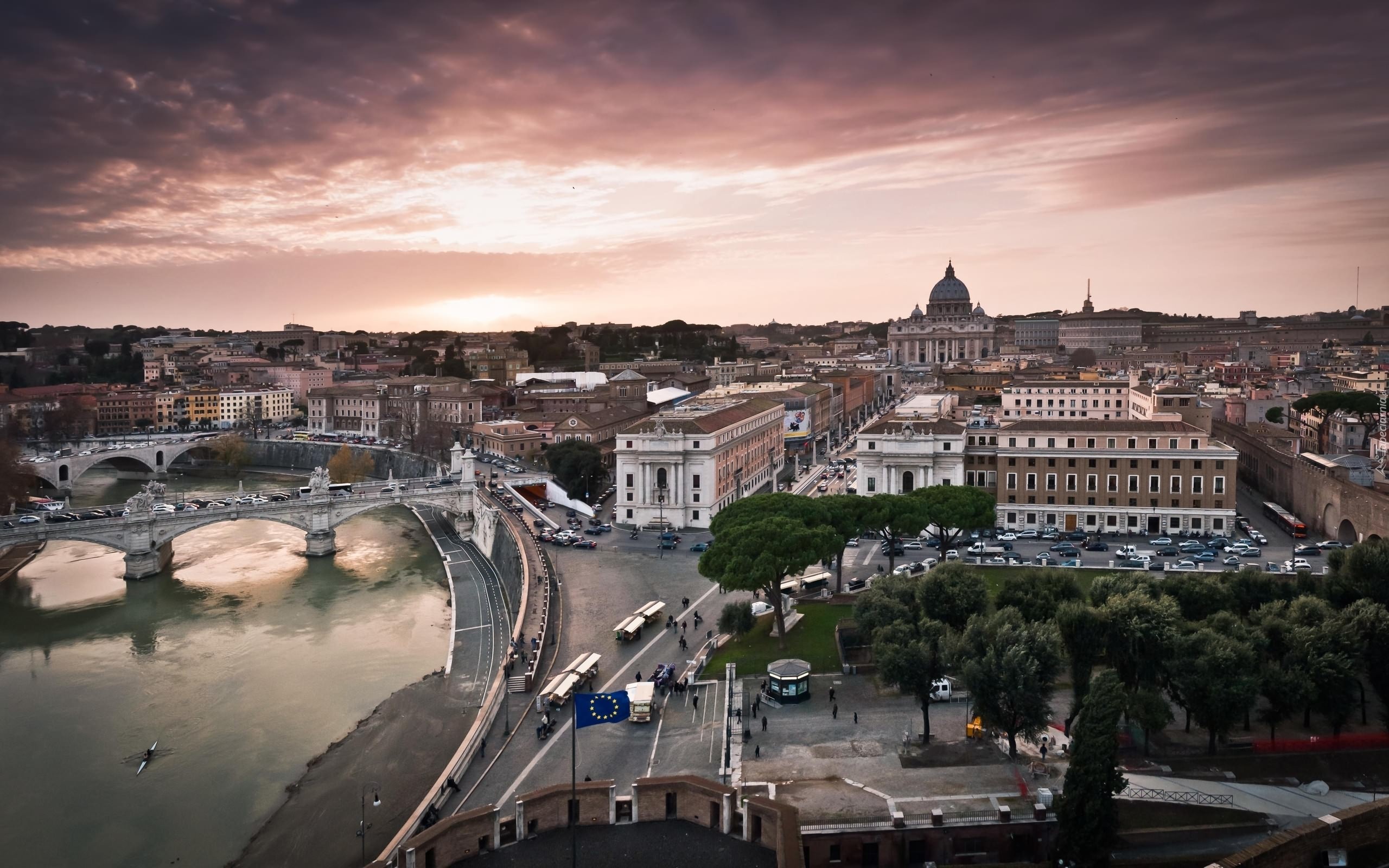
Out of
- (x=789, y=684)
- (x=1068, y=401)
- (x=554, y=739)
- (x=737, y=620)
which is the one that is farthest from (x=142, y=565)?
(x=1068, y=401)

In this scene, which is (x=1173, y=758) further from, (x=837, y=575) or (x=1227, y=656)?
(x=837, y=575)

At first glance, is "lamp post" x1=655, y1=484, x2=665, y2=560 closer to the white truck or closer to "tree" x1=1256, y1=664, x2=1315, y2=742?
the white truck

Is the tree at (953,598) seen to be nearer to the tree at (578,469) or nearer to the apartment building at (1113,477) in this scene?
the apartment building at (1113,477)

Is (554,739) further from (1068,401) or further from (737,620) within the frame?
(1068,401)

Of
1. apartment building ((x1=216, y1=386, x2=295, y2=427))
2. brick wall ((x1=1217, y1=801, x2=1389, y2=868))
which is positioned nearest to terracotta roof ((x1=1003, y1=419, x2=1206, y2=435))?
brick wall ((x1=1217, y1=801, x2=1389, y2=868))

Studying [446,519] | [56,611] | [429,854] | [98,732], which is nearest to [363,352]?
[446,519]

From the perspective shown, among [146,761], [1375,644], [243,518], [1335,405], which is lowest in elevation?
[146,761]
